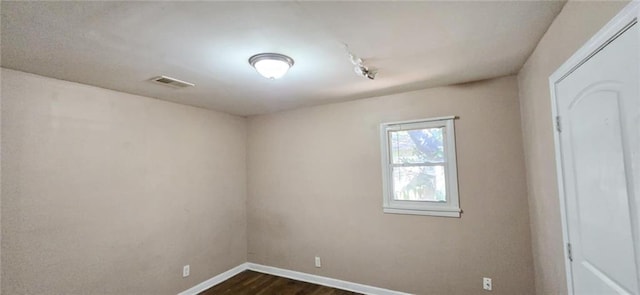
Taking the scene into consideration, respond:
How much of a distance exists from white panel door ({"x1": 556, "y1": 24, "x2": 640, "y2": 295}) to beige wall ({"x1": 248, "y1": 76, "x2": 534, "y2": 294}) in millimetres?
1116

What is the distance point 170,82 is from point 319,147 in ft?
6.40

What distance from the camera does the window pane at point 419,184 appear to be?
311 cm

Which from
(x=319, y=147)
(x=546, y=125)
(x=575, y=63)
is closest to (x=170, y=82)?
(x=319, y=147)

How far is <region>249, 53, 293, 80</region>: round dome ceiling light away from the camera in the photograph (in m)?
2.11

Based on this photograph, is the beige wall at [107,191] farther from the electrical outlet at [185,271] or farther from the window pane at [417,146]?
the window pane at [417,146]

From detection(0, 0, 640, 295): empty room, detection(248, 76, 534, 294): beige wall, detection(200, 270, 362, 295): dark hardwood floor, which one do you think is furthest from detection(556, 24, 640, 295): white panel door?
detection(200, 270, 362, 295): dark hardwood floor

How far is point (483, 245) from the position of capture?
286cm

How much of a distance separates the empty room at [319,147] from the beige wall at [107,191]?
0.02 metres

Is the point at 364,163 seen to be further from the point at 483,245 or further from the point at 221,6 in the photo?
the point at 221,6

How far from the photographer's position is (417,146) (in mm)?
3252

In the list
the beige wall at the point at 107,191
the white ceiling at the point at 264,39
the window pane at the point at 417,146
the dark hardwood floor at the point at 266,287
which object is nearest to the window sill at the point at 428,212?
the window pane at the point at 417,146

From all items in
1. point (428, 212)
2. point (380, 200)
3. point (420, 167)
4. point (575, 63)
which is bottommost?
point (428, 212)

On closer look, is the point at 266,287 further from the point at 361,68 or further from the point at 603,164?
the point at 603,164

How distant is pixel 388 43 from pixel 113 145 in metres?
2.86
